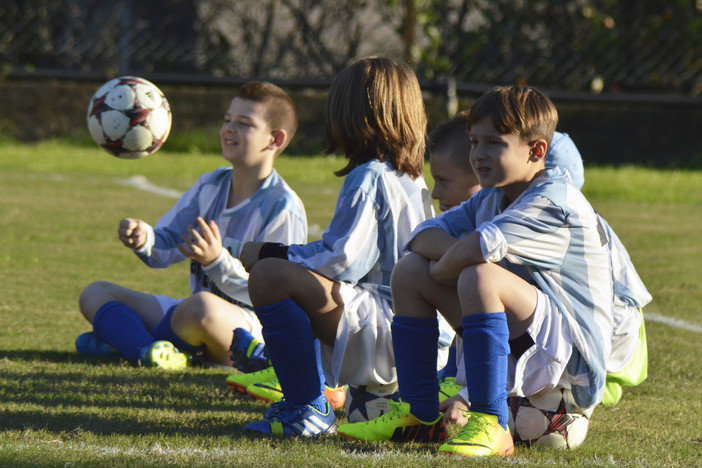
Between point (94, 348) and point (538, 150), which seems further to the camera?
point (94, 348)

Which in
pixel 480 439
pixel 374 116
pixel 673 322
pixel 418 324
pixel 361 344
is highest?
pixel 374 116

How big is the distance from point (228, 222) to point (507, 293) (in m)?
1.64

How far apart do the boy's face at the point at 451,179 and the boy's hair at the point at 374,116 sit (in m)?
0.39

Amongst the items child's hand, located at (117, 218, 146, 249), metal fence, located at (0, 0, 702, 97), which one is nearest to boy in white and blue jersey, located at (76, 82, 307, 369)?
child's hand, located at (117, 218, 146, 249)

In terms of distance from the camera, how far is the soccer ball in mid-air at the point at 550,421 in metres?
2.84

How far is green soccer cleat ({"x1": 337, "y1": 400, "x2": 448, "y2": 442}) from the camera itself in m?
2.79

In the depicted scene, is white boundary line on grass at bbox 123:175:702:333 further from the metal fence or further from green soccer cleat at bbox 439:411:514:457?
the metal fence

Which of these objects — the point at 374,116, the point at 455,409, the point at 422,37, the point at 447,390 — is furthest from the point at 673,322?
the point at 422,37

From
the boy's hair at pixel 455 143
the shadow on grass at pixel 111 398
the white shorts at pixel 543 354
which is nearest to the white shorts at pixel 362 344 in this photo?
the shadow on grass at pixel 111 398

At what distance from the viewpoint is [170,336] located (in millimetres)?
3963

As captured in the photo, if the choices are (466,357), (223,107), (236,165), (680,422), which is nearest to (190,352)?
(236,165)

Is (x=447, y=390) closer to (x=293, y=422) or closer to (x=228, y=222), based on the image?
(x=293, y=422)

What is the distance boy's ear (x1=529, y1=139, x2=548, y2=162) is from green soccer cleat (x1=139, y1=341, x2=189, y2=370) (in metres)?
1.71

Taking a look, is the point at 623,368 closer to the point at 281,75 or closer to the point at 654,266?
the point at 654,266
